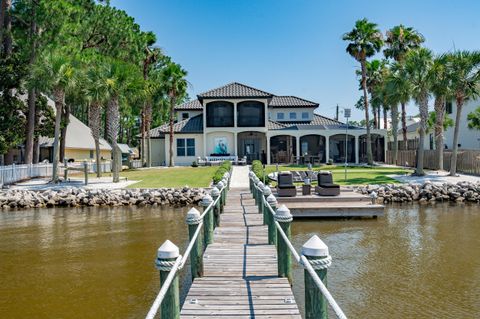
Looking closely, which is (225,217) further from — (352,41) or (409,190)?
(352,41)

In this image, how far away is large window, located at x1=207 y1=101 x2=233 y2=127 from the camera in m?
41.5

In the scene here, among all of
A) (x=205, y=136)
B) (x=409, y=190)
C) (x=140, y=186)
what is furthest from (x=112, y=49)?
(x=409, y=190)

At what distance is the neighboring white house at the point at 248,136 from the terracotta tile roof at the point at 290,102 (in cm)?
276

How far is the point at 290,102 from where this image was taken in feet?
156

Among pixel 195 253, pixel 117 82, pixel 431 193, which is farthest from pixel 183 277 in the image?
pixel 117 82

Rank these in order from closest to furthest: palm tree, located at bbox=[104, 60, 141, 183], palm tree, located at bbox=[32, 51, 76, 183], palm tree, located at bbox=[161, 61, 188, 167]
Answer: palm tree, located at bbox=[32, 51, 76, 183], palm tree, located at bbox=[104, 60, 141, 183], palm tree, located at bbox=[161, 61, 188, 167]

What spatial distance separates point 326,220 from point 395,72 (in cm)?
1558

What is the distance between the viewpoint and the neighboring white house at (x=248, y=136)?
134ft

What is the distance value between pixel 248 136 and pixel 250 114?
265 cm

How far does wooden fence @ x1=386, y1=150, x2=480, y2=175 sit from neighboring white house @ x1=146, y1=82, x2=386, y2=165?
5.31m

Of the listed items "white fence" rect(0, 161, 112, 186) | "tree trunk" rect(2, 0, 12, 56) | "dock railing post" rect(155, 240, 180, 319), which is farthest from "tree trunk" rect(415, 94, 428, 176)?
"tree trunk" rect(2, 0, 12, 56)

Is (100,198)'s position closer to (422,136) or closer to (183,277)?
(183,277)

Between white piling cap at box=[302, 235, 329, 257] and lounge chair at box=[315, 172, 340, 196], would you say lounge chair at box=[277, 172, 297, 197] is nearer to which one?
lounge chair at box=[315, 172, 340, 196]

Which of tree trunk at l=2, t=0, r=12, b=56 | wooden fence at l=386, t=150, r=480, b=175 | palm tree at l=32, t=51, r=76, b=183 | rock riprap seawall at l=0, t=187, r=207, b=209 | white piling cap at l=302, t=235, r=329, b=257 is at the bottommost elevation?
rock riprap seawall at l=0, t=187, r=207, b=209
